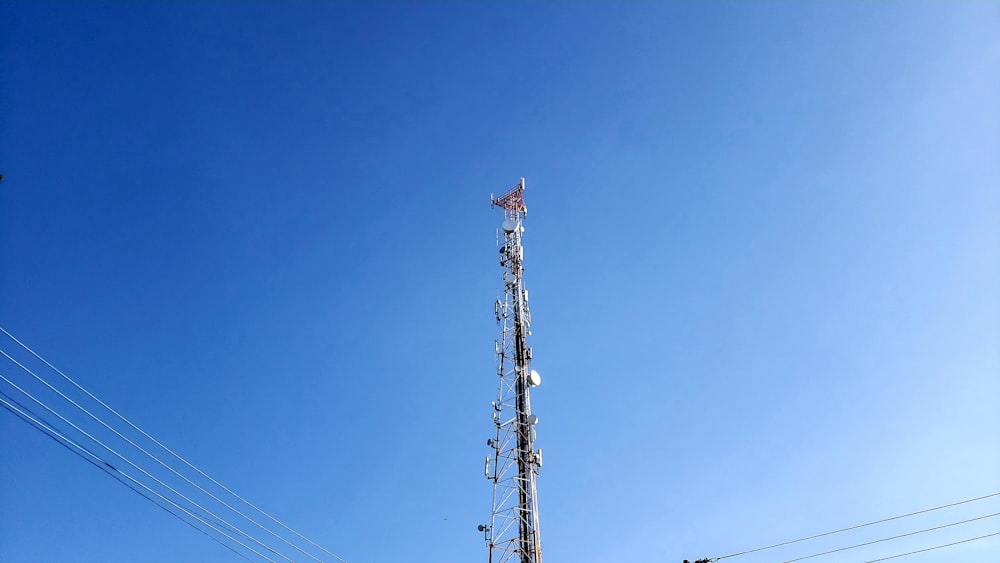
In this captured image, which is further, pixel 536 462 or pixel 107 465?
pixel 536 462

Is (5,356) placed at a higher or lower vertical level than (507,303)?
lower

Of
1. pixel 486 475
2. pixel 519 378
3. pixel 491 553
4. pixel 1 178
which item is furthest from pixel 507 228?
pixel 1 178

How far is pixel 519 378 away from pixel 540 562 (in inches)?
282

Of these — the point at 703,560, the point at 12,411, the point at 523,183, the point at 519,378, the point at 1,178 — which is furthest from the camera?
the point at 523,183

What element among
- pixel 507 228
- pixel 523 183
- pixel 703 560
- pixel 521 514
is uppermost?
pixel 523 183

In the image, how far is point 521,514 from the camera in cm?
2522

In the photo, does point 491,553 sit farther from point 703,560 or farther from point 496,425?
point 703,560

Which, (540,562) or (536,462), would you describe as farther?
(536,462)

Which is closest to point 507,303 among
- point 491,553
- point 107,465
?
point 491,553

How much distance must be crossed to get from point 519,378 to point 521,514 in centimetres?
549

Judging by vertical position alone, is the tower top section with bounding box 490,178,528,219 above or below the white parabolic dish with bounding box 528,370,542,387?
above

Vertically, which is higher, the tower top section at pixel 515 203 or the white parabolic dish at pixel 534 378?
the tower top section at pixel 515 203

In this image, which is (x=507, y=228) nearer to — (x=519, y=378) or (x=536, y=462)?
(x=519, y=378)

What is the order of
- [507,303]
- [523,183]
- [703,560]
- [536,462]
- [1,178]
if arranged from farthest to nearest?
[523,183] < [507,303] < [536,462] < [703,560] < [1,178]
